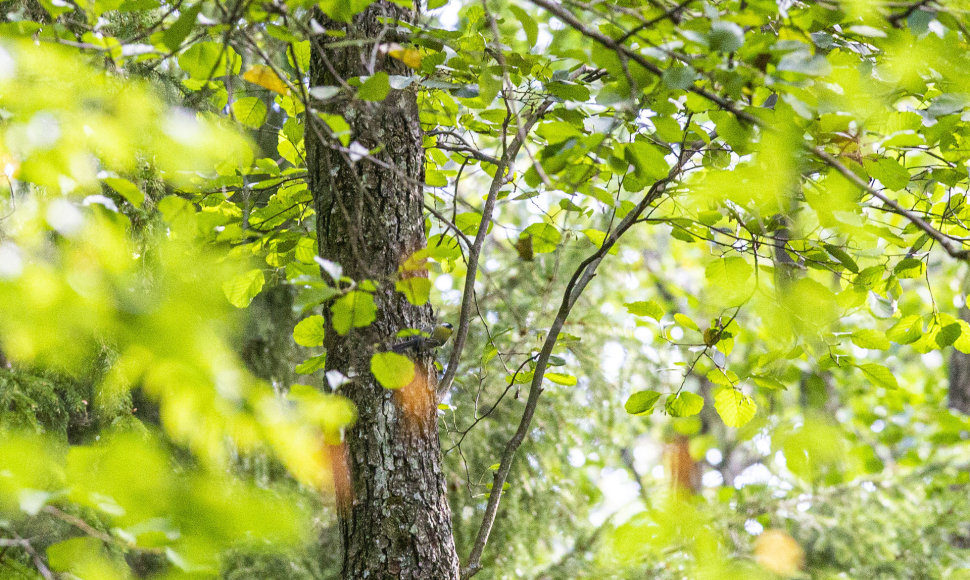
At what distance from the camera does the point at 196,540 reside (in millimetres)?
582

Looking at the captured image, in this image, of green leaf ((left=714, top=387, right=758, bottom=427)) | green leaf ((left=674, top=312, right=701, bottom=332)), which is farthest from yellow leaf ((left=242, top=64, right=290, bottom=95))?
green leaf ((left=714, top=387, right=758, bottom=427))

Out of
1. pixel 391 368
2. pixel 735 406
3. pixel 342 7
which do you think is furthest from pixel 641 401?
pixel 342 7

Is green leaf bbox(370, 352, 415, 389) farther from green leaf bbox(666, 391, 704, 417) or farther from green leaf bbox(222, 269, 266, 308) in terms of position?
green leaf bbox(666, 391, 704, 417)

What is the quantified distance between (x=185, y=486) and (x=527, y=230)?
4.14ft

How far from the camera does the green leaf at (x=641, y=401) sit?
155 centimetres

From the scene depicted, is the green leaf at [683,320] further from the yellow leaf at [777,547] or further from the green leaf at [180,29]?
the yellow leaf at [777,547]

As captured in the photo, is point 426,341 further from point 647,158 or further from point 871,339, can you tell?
point 871,339

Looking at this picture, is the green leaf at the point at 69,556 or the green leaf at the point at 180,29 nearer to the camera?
the green leaf at the point at 69,556

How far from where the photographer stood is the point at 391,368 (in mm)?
1041

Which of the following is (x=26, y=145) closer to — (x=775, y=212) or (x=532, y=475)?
(x=775, y=212)

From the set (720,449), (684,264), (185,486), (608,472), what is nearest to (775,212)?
(185,486)

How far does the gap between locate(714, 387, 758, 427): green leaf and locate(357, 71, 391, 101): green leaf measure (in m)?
1.12

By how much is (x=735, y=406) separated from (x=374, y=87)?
1.19m

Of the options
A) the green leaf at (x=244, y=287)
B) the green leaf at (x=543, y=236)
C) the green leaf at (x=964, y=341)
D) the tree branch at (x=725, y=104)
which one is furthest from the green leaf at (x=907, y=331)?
the green leaf at (x=244, y=287)
